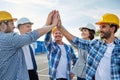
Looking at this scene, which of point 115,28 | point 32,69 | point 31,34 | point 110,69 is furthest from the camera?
point 32,69

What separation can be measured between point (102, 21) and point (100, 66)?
819 mm

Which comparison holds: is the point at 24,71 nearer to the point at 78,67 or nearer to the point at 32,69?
the point at 32,69

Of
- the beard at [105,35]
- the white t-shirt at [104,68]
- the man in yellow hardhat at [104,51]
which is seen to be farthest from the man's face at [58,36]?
the white t-shirt at [104,68]

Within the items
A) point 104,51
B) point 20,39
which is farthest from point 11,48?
point 104,51

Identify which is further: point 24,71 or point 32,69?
point 32,69

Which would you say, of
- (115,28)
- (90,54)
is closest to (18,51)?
(90,54)

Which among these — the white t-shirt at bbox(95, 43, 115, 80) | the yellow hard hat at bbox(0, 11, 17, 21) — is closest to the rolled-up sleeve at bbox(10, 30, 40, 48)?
the yellow hard hat at bbox(0, 11, 17, 21)

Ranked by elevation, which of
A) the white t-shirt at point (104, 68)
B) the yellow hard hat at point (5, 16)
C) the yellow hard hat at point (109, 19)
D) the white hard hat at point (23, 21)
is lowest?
the white t-shirt at point (104, 68)

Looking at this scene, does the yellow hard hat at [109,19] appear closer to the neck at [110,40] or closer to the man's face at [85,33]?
the neck at [110,40]

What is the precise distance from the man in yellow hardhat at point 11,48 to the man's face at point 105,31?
3.38 ft

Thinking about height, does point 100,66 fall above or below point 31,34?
below

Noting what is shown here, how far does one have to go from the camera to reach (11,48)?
15.2ft

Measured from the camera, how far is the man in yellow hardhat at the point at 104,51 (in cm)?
516

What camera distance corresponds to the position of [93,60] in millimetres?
5305
